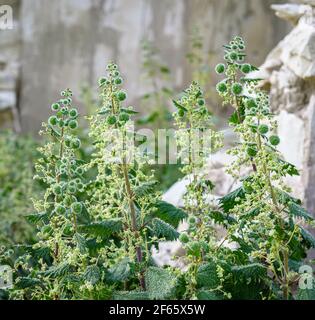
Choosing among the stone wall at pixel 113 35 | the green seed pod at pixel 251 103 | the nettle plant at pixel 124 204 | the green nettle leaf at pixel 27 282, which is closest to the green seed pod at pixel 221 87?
the green seed pod at pixel 251 103

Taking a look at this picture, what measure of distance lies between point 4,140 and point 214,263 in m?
3.03

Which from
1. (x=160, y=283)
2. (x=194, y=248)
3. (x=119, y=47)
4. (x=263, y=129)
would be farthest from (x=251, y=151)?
(x=119, y=47)

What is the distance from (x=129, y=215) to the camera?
Result: 2.06m

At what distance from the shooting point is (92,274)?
1.97 metres

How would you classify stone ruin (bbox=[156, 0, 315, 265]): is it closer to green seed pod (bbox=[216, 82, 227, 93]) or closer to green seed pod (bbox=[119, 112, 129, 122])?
green seed pod (bbox=[216, 82, 227, 93])

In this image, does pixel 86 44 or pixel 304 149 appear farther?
pixel 86 44

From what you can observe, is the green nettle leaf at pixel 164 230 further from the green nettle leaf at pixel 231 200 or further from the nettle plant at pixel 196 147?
the green nettle leaf at pixel 231 200

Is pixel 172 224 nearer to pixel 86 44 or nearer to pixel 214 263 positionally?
pixel 214 263

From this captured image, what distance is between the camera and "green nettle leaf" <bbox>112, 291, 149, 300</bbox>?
193 centimetres

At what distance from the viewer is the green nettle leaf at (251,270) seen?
1.93 metres

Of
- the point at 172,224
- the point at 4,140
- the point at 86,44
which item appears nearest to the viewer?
the point at 172,224
